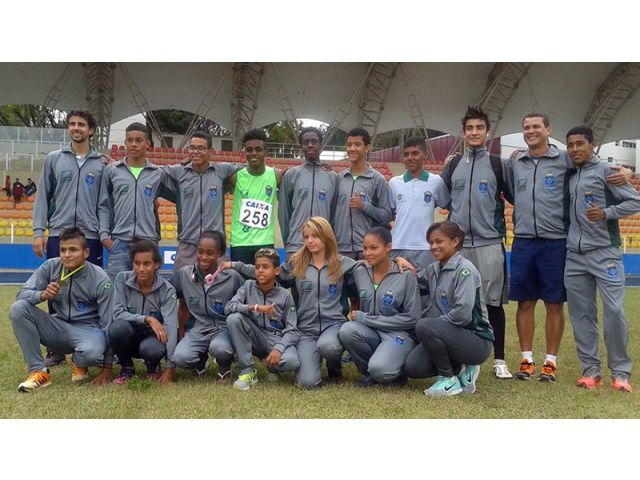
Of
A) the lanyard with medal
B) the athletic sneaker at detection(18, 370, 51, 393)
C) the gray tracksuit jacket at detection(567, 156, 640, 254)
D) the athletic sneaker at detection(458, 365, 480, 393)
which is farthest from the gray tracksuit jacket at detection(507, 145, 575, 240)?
the athletic sneaker at detection(18, 370, 51, 393)

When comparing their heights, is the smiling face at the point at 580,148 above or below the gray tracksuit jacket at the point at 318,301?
above

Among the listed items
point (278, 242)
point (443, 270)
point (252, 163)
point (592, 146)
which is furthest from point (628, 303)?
point (278, 242)

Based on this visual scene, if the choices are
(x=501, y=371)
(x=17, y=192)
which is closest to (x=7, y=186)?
(x=17, y=192)

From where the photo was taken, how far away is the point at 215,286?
174 inches

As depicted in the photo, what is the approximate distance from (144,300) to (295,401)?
146 centimetres

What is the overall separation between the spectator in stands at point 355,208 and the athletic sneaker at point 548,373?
1645 mm

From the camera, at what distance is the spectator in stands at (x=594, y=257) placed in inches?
167

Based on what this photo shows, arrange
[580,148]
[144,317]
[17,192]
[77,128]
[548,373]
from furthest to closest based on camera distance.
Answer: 1. [17,192]
2. [77,128]
3. [548,373]
4. [580,148]
5. [144,317]

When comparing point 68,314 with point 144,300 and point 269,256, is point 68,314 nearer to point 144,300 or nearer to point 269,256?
point 144,300

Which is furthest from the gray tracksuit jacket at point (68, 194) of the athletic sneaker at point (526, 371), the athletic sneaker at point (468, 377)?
the athletic sneaker at point (526, 371)

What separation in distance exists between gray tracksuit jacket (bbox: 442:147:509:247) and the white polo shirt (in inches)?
5.5

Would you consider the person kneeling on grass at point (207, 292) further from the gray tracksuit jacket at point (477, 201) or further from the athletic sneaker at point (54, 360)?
the gray tracksuit jacket at point (477, 201)

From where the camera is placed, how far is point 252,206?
4875 mm

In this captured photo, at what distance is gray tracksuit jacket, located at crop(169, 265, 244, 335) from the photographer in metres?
4.40
